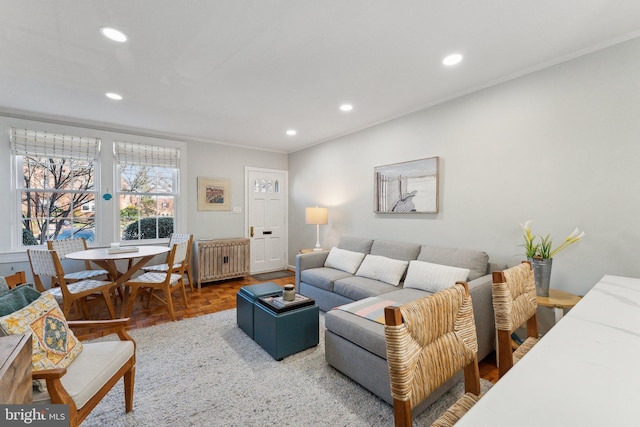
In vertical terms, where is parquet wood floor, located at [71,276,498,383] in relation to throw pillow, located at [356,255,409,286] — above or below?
below

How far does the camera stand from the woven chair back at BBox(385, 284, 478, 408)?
2.85 ft

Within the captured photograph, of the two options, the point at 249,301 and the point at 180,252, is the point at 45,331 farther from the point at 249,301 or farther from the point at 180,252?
the point at 180,252

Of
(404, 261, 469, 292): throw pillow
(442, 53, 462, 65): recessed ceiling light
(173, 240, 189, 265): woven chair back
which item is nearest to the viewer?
(442, 53, 462, 65): recessed ceiling light

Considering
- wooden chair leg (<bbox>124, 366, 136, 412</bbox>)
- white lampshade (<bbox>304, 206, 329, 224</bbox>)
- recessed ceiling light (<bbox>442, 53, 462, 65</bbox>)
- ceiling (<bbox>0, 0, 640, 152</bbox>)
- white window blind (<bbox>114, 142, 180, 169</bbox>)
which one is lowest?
wooden chair leg (<bbox>124, 366, 136, 412</bbox>)

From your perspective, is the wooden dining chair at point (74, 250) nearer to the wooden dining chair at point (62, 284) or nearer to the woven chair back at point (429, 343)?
the wooden dining chair at point (62, 284)

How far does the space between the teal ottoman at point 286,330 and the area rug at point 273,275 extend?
2599mm

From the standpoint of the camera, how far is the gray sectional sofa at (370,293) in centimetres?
187

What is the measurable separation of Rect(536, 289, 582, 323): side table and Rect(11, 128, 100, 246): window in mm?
5481

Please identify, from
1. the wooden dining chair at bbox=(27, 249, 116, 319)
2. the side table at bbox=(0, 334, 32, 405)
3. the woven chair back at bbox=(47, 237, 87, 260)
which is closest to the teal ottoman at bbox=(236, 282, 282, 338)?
the wooden dining chair at bbox=(27, 249, 116, 319)

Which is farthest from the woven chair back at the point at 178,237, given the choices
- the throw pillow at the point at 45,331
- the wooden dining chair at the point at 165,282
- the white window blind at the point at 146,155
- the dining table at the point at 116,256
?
the throw pillow at the point at 45,331

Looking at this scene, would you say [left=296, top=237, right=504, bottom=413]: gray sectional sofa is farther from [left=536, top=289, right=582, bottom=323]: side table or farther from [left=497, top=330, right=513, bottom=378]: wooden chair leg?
[left=497, top=330, right=513, bottom=378]: wooden chair leg

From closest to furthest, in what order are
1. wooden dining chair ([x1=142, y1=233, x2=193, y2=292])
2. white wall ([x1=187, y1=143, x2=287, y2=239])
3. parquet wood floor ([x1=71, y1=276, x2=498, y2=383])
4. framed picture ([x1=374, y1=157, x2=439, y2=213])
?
1. parquet wood floor ([x1=71, y1=276, x2=498, y2=383])
2. framed picture ([x1=374, y1=157, x2=439, y2=213])
3. wooden dining chair ([x1=142, y1=233, x2=193, y2=292])
4. white wall ([x1=187, y1=143, x2=287, y2=239])

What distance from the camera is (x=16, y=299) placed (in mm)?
1432

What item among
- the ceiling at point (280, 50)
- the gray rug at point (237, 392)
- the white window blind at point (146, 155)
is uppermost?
the ceiling at point (280, 50)
